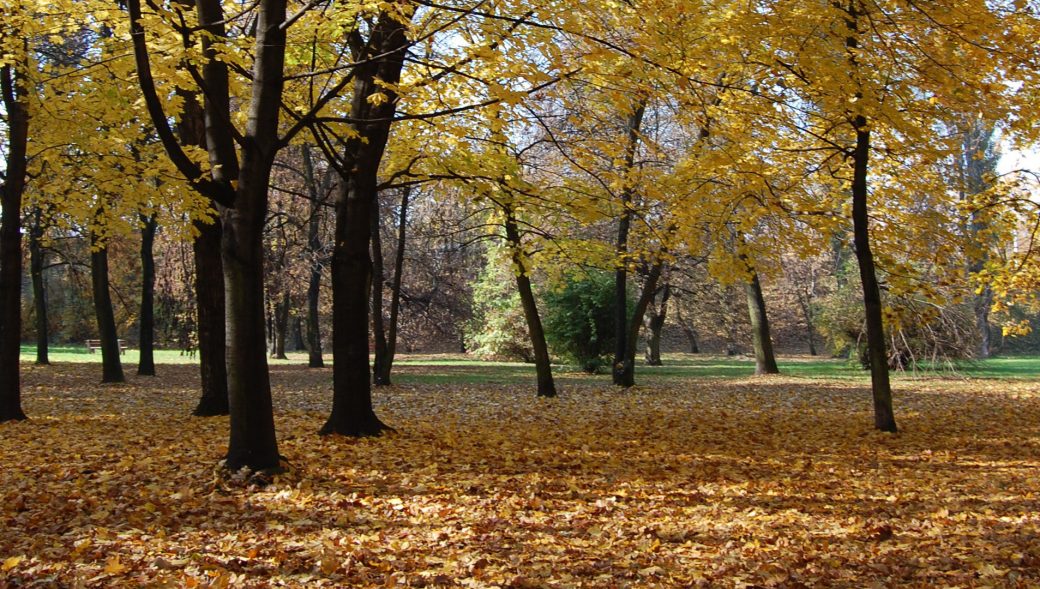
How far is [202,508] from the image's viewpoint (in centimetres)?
573

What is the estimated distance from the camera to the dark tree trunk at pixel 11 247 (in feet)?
35.5

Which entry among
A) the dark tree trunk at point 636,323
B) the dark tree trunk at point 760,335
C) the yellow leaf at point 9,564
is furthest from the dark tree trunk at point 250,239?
the dark tree trunk at point 760,335

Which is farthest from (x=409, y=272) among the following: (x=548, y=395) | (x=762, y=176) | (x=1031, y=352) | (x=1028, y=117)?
(x=1031, y=352)

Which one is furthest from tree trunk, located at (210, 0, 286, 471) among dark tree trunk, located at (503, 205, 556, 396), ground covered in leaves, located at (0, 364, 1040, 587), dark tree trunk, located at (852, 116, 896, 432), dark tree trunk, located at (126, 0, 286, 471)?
dark tree trunk, located at (503, 205, 556, 396)

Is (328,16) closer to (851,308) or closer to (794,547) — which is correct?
(794,547)

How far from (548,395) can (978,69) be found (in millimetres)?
9693

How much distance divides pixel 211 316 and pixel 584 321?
1580 centimetres

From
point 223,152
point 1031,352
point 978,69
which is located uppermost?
point 978,69

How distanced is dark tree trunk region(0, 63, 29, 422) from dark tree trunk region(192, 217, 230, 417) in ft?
7.69

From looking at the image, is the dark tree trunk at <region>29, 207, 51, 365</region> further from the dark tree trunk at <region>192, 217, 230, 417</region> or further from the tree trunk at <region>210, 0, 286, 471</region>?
the tree trunk at <region>210, 0, 286, 471</region>

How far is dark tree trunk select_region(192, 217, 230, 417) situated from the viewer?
37.0ft

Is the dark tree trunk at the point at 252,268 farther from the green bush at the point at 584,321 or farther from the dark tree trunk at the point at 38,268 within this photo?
the green bush at the point at 584,321

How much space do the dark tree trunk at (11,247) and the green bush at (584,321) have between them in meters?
16.3

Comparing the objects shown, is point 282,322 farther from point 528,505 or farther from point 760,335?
point 528,505
